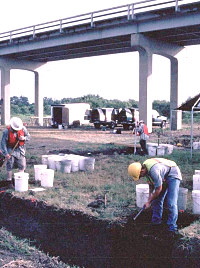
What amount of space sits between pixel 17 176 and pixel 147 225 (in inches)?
158

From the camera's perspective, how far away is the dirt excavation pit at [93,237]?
7.00 m

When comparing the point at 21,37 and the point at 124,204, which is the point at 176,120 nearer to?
the point at 21,37

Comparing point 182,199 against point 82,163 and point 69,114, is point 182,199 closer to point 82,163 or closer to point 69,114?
point 82,163

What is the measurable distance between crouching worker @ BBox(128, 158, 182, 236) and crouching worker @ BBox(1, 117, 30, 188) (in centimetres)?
429

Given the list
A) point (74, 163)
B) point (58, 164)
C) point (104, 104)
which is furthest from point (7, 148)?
point (104, 104)

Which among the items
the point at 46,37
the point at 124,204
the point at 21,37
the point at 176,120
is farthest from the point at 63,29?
the point at 124,204

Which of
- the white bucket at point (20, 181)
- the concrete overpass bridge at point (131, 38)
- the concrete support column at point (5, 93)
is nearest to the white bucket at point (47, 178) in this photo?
Answer: the white bucket at point (20, 181)

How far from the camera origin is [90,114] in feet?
122

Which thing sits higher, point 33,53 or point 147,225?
point 33,53

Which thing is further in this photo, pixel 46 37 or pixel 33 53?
pixel 33 53

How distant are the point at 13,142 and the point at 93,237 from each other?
386cm

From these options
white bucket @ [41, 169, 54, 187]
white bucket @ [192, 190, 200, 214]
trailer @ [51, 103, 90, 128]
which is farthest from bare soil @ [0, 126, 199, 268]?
trailer @ [51, 103, 90, 128]

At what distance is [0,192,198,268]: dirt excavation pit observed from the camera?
7.00m

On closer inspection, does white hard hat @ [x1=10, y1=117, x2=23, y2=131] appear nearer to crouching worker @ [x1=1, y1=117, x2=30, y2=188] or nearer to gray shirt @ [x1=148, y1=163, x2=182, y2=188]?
crouching worker @ [x1=1, y1=117, x2=30, y2=188]
